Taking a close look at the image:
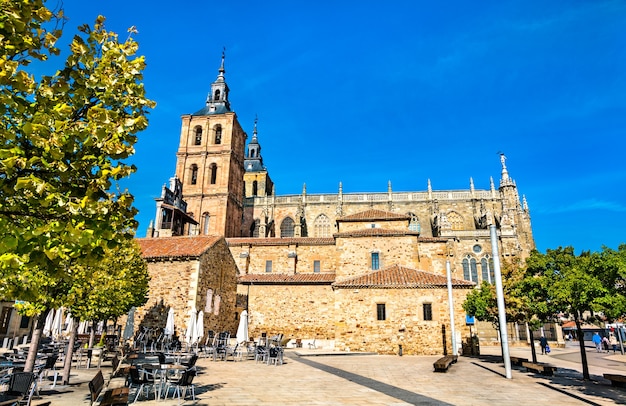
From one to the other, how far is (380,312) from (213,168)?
29670 mm

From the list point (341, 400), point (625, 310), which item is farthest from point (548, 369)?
point (341, 400)

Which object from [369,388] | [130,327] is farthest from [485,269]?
[130,327]

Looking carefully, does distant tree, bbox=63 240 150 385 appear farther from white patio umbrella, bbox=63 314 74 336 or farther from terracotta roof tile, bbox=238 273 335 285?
terracotta roof tile, bbox=238 273 335 285

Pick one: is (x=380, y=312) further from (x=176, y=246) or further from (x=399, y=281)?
(x=176, y=246)

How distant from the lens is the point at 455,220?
45.0 m

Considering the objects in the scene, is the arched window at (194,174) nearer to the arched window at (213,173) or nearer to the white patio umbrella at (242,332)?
the arched window at (213,173)

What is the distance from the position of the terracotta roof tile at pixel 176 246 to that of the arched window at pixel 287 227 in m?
22.6

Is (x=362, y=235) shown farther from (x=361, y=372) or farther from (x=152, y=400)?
(x=152, y=400)

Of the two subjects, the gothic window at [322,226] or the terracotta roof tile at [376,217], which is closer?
the terracotta roof tile at [376,217]

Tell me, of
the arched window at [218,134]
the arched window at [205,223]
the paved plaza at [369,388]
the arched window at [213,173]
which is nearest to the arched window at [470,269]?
the paved plaza at [369,388]

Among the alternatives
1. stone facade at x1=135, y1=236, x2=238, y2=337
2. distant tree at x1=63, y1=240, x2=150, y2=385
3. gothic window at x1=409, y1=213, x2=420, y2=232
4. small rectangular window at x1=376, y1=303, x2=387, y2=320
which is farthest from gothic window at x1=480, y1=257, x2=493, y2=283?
distant tree at x1=63, y1=240, x2=150, y2=385

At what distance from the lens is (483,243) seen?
38.6 meters

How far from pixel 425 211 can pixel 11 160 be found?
4611cm

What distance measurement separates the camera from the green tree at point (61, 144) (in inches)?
130
